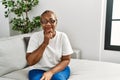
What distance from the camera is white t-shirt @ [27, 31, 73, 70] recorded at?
1.56m

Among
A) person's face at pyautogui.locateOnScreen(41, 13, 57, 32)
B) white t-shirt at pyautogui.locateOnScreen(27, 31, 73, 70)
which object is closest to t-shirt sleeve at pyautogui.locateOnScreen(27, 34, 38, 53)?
white t-shirt at pyautogui.locateOnScreen(27, 31, 73, 70)

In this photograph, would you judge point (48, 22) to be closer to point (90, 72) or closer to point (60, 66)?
point (60, 66)

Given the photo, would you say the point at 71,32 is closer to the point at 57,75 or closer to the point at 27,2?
the point at 27,2

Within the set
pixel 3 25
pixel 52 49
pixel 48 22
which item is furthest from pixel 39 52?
pixel 3 25

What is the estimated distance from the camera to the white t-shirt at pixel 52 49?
1556mm

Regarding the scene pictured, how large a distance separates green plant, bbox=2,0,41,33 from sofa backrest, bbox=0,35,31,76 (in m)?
0.76

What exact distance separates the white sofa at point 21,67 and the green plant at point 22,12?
0.75m

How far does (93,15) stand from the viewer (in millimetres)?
2486

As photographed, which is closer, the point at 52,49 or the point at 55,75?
the point at 55,75

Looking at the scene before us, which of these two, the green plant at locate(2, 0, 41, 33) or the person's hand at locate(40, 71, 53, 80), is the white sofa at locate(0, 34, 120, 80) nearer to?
the person's hand at locate(40, 71, 53, 80)

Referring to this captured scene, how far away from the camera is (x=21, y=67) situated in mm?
1902

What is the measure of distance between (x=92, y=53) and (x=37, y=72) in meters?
1.29

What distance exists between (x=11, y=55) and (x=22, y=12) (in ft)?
3.71

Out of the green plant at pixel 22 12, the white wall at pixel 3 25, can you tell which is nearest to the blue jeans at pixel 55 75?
the green plant at pixel 22 12
